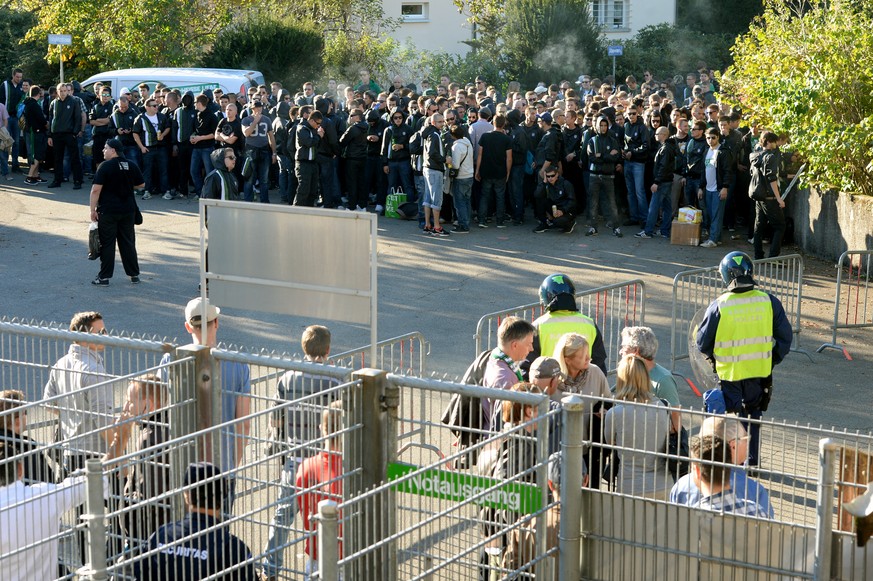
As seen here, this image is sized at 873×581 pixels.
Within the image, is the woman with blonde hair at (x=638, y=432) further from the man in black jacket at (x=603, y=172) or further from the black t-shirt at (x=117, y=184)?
the man in black jacket at (x=603, y=172)

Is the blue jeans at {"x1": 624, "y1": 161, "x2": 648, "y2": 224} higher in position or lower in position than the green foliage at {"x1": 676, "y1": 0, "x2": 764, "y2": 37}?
lower

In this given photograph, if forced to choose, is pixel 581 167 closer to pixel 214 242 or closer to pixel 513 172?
→ pixel 513 172

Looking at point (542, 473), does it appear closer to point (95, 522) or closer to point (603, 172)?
point (95, 522)

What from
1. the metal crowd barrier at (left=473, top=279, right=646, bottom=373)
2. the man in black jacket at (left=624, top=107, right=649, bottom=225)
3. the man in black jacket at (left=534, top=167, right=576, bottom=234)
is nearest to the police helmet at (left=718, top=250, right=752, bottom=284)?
the metal crowd barrier at (left=473, top=279, right=646, bottom=373)

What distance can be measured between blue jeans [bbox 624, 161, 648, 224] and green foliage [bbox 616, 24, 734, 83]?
2170 centimetres

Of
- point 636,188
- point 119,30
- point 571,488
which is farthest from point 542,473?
A: point 119,30

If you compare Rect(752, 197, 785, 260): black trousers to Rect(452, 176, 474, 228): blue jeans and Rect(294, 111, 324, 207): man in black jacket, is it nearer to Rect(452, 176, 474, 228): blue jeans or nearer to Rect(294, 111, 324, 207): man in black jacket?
Rect(452, 176, 474, 228): blue jeans

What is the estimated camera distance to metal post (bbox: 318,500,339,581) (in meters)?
3.71

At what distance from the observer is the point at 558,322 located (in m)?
7.94

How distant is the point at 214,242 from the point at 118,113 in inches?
599

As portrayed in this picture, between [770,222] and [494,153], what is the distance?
13.7 feet

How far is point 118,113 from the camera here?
20.2m

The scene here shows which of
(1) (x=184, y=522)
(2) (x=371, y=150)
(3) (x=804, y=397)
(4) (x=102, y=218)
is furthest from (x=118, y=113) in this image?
(1) (x=184, y=522)

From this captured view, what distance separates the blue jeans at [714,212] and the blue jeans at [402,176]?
4.66 m
